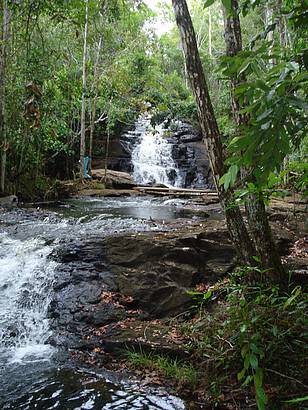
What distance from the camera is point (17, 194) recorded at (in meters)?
13.5

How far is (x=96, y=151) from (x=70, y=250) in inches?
689

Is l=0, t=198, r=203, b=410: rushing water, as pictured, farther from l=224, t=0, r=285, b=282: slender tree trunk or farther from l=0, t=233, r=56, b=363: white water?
l=224, t=0, r=285, b=282: slender tree trunk

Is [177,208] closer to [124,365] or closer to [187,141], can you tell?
[124,365]

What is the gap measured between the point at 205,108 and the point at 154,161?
58.0 feet

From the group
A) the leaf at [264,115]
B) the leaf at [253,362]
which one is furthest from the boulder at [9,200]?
the leaf at [264,115]

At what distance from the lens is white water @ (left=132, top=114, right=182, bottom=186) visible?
69.7 feet

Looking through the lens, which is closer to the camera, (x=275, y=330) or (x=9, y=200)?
(x=275, y=330)

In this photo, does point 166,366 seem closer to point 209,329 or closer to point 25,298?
point 209,329

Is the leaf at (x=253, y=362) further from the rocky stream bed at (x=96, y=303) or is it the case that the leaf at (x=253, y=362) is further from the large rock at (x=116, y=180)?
the large rock at (x=116, y=180)

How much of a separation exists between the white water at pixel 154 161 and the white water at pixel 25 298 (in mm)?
14019

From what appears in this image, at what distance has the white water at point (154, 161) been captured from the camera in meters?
21.2

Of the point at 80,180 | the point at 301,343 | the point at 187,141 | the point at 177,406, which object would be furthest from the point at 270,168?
the point at 187,141

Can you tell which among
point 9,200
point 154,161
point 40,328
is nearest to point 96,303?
point 40,328

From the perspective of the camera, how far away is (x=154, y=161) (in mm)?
22172
